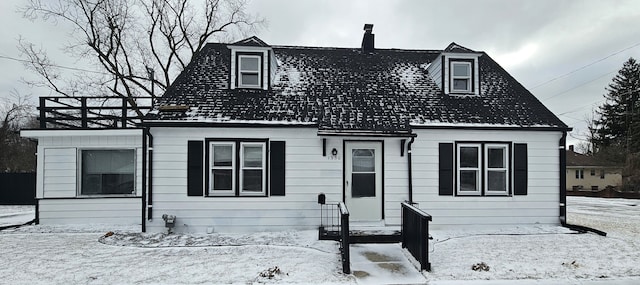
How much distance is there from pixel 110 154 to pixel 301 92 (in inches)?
244

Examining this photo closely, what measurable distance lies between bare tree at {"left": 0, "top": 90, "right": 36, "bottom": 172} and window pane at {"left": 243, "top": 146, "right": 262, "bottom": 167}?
23.4 m

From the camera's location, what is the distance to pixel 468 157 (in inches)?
353

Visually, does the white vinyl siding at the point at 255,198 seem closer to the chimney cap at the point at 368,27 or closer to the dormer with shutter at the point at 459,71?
the dormer with shutter at the point at 459,71

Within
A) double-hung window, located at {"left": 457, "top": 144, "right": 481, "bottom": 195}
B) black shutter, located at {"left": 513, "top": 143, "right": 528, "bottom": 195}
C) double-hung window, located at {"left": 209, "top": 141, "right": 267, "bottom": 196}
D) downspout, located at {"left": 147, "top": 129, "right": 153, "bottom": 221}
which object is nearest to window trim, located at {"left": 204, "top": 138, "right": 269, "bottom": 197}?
double-hung window, located at {"left": 209, "top": 141, "right": 267, "bottom": 196}

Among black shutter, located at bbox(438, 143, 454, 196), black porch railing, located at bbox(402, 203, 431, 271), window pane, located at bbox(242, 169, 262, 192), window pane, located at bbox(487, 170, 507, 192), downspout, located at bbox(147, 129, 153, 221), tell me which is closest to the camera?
black porch railing, located at bbox(402, 203, 431, 271)

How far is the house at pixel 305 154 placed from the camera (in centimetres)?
832

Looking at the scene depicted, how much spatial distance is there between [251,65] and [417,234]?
21.7 ft

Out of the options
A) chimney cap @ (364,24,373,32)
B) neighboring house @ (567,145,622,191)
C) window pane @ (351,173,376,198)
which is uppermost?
chimney cap @ (364,24,373,32)

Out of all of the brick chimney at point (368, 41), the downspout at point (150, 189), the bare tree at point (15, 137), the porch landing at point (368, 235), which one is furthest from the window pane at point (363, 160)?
the bare tree at point (15, 137)

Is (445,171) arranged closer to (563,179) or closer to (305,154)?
(563,179)

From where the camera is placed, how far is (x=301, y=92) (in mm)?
9742

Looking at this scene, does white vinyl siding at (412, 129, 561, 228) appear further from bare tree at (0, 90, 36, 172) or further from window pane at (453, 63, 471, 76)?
bare tree at (0, 90, 36, 172)

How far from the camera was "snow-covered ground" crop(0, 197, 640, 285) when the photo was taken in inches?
205

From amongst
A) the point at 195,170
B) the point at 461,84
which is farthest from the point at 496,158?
the point at 195,170
